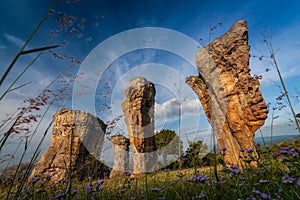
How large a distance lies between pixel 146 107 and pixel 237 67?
5.63 metres

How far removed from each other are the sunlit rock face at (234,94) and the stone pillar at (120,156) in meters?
6.26

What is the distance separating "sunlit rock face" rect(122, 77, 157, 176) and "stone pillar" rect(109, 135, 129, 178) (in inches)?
53.9

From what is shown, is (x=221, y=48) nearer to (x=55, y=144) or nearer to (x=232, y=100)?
(x=232, y=100)

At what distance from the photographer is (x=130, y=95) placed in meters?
10.7

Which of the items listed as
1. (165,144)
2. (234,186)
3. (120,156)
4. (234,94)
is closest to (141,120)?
(120,156)

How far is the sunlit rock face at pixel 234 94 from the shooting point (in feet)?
18.5

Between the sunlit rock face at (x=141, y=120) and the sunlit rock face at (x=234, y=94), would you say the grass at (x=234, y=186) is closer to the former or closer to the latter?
the sunlit rock face at (x=234, y=94)

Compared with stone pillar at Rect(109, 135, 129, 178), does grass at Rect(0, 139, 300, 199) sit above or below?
below

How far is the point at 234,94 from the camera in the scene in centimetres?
607

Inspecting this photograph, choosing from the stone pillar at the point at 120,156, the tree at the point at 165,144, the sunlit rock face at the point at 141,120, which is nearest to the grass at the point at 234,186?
the tree at the point at 165,144

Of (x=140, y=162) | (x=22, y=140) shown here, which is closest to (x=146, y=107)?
(x=140, y=162)

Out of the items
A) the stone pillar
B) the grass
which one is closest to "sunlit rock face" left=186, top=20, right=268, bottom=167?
the grass

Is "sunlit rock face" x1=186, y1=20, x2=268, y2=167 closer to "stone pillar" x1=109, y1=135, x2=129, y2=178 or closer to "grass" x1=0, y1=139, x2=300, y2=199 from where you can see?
"grass" x1=0, y1=139, x2=300, y2=199

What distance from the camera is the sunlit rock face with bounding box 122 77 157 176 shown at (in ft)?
30.8
